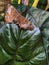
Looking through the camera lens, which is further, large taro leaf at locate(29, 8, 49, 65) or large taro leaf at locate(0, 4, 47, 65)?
large taro leaf at locate(29, 8, 49, 65)

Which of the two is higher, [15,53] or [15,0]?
[15,0]

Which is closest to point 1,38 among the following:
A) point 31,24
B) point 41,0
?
point 31,24

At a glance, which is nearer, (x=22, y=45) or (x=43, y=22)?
(x=22, y=45)

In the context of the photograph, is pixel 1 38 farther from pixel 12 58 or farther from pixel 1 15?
pixel 1 15

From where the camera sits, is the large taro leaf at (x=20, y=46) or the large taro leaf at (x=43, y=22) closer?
the large taro leaf at (x=20, y=46)

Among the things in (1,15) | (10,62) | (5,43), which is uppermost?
(1,15)

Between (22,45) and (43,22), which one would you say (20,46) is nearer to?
(22,45)

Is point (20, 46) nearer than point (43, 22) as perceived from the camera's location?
Yes

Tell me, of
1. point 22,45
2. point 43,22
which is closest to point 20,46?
point 22,45
